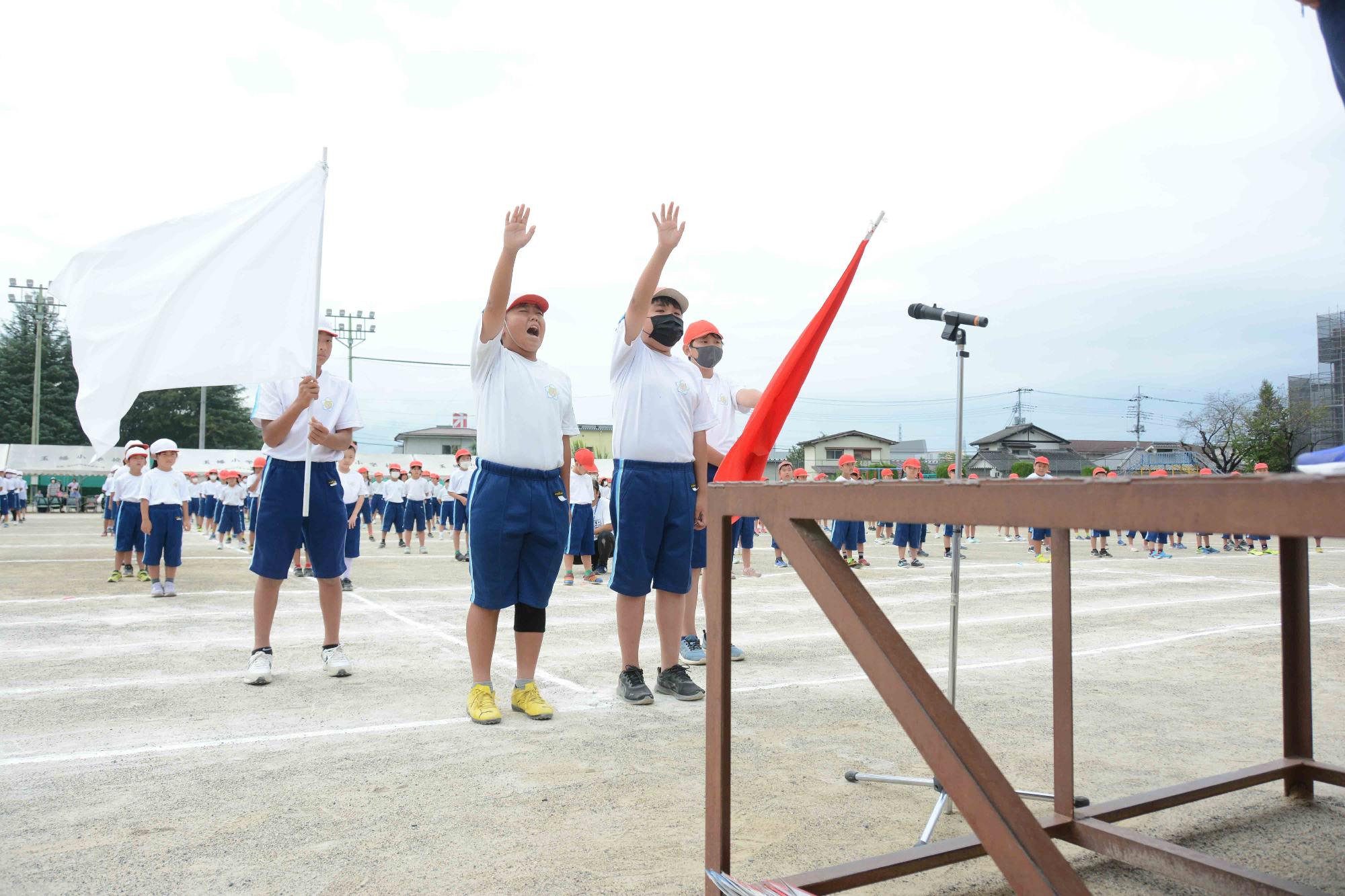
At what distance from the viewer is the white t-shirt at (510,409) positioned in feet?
13.7

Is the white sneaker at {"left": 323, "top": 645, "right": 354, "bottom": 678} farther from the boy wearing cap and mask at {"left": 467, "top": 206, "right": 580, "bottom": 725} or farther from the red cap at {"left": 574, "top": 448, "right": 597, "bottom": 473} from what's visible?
the red cap at {"left": 574, "top": 448, "right": 597, "bottom": 473}

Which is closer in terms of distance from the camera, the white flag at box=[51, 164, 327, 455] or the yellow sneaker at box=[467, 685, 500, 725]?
the yellow sneaker at box=[467, 685, 500, 725]

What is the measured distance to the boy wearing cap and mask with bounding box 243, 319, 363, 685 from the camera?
16.0 ft

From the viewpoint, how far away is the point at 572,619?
7754 mm

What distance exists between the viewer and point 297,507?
498cm

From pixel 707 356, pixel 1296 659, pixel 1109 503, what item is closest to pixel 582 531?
pixel 707 356

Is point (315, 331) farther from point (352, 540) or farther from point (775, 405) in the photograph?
point (352, 540)

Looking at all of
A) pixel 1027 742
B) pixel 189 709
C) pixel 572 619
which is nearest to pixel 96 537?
pixel 572 619

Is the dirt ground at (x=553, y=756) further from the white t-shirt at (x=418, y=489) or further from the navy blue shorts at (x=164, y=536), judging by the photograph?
the white t-shirt at (x=418, y=489)

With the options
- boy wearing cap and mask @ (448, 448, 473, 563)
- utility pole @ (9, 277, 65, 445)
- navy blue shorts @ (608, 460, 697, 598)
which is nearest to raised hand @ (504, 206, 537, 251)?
navy blue shorts @ (608, 460, 697, 598)

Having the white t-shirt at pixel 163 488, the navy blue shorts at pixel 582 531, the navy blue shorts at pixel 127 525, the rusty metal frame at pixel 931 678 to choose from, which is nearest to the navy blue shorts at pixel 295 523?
the rusty metal frame at pixel 931 678

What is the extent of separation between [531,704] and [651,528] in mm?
1043

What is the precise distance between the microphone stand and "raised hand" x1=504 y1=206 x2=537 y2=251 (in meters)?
1.81

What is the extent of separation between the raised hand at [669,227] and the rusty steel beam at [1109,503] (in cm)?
230
